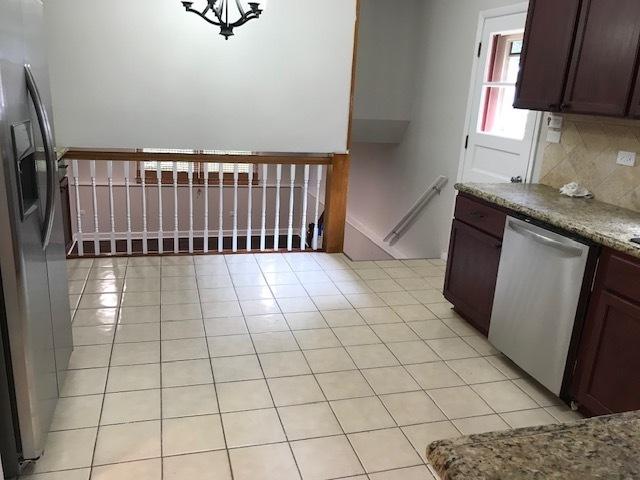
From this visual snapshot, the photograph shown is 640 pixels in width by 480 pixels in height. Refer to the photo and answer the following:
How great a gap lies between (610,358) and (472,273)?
3.57 feet

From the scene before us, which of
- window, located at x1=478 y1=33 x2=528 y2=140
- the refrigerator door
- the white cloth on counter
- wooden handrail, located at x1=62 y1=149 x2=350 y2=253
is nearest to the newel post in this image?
wooden handrail, located at x1=62 y1=149 x2=350 y2=253

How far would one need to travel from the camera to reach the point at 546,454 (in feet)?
2.72

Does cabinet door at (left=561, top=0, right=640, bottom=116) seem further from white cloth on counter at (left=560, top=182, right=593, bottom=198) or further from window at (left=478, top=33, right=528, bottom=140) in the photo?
window at (left=478, top=33, right=528, bottom=140)

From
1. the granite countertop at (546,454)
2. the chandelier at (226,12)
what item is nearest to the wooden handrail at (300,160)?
the chandelier at (226,12)

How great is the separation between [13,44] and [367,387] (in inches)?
82.0

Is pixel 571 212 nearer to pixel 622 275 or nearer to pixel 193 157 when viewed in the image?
pixel 622 275

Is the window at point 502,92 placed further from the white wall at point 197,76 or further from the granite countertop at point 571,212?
the white wall at point 197,76

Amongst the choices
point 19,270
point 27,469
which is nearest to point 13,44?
point 19,270

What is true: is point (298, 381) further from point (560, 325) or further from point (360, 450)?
point (560, 325)

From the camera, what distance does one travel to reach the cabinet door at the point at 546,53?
286cm

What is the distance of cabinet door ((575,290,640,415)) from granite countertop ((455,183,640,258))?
0.25 meters

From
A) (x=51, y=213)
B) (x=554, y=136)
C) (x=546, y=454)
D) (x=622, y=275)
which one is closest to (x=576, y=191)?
(x=554, y=136)

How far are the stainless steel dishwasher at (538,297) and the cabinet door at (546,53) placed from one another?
84 cm

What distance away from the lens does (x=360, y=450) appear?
2.16 metres
